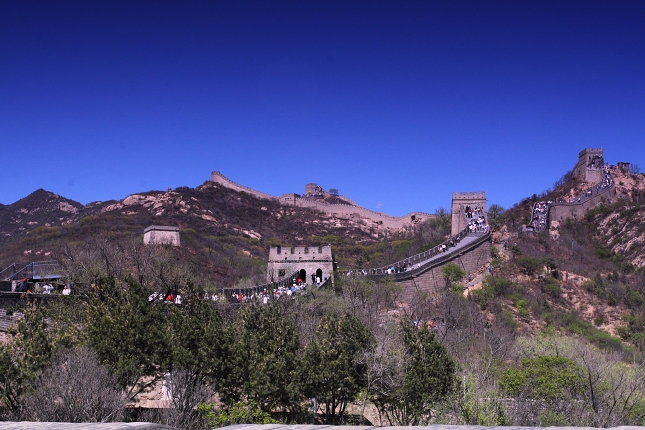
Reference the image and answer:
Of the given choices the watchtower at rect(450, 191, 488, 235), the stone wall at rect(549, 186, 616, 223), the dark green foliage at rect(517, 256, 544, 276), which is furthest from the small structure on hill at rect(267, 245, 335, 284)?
the stone wall at rect(549, 186, 616, 223)

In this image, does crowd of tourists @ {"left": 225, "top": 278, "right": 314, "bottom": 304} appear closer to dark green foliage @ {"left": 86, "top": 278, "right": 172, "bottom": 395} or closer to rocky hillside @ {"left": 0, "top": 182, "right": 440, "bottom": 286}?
dark green foliage @ {"left": 86, "top": 278, "right": 172, "bottom": 395}

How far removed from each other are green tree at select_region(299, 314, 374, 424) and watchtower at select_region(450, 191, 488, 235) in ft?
130

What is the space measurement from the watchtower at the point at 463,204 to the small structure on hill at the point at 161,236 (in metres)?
25.2

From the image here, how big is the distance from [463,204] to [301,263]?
77.9ft

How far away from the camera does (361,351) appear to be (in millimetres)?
17016

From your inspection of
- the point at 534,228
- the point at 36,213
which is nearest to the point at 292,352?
the point at 534,228

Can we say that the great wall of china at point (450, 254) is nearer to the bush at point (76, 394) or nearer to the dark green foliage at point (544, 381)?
the bush at point (76, 394)

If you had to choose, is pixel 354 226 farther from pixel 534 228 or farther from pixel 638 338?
pixel 638 338

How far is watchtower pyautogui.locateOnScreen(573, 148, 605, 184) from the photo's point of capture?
67.2 m

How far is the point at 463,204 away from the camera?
5678 centimetres

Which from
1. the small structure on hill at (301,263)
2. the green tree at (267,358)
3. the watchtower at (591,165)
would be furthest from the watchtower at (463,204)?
the green tree at (267,358)

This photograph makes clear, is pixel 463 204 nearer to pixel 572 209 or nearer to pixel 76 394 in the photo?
pixel 572 209

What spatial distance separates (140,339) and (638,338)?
27.7 metres

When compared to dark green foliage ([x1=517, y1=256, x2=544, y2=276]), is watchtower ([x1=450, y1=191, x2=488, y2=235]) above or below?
above
